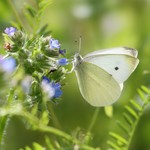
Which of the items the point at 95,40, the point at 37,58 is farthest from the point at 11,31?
the point at 95,40

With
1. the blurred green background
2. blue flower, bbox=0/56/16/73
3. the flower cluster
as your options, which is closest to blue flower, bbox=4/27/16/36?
the flower cluster

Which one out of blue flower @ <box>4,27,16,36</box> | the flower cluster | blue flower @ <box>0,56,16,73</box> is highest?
blue flower @ <box>4,27,16,36</box>

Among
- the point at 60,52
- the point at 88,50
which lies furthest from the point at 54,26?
the point at 60,52

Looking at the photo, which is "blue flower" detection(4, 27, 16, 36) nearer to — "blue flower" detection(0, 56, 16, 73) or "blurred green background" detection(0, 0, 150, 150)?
"blue flower" detection(0, 56, 16, 73)

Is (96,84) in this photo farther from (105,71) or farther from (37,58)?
(37,58)

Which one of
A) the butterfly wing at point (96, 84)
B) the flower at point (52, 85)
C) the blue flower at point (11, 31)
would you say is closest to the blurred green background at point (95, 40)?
the butterfly wing at point (96, 84)

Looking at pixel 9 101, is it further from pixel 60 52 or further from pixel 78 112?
pixel 78 112

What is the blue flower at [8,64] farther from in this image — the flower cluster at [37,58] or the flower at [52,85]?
the flower at [52,85]

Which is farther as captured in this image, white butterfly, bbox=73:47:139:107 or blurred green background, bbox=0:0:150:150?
blurred green background, bbox=0:0:150:150
